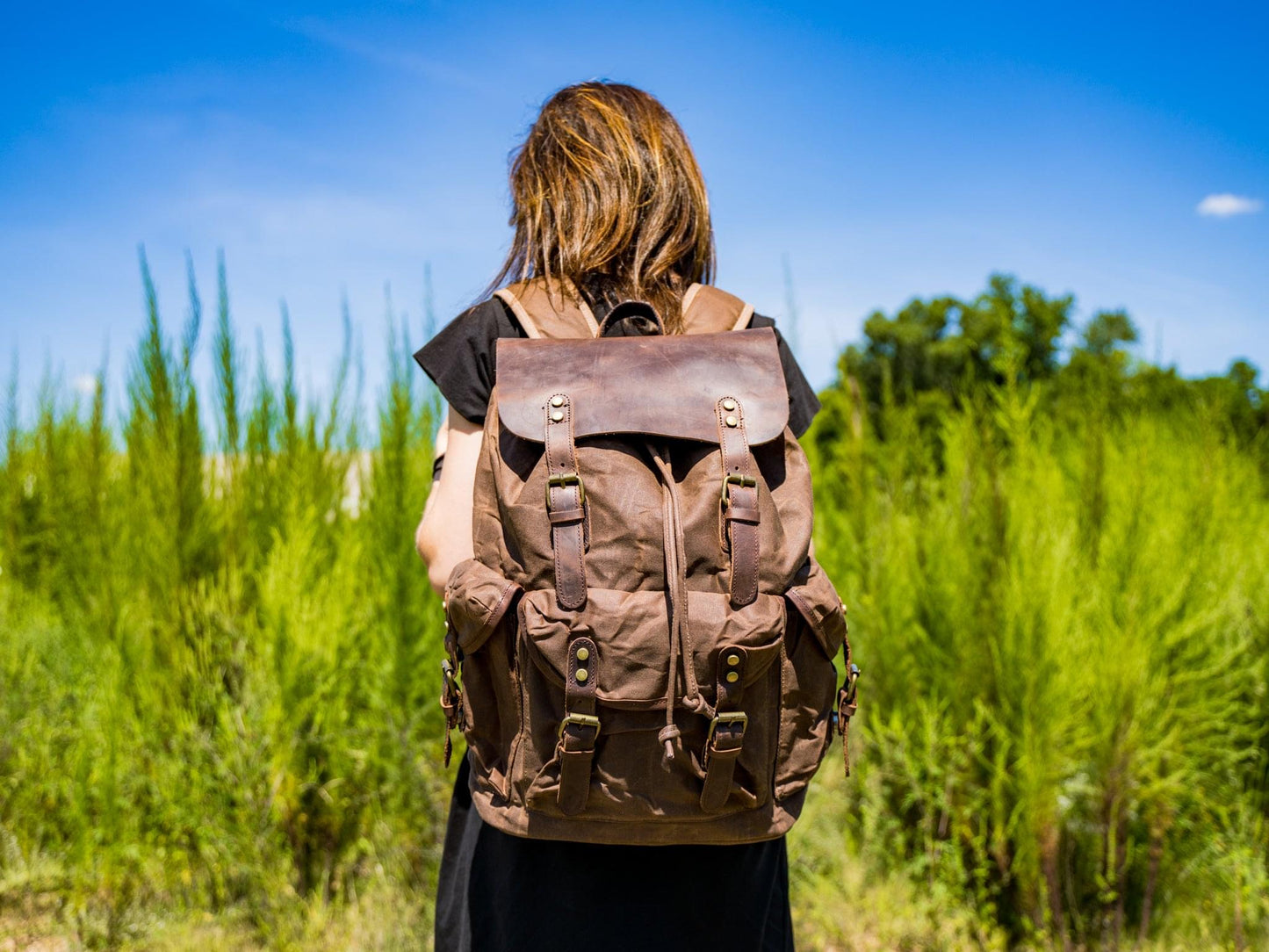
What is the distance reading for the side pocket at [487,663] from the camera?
3.95 feet

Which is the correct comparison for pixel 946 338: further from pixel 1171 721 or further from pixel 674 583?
pixel 674 583

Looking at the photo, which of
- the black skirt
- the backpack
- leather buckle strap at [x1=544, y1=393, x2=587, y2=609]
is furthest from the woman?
leather buckle strap at [x1=544, y1=393, x2=587, y2=609]

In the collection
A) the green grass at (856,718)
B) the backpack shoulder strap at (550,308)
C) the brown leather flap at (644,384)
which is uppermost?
the backpack shoulder strap at (550,308)

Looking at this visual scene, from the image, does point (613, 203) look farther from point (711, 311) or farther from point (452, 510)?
point (452, 510)

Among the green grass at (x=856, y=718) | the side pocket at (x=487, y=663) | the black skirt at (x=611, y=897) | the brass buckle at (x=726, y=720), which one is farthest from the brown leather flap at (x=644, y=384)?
the green grass at (x=856, y=718)

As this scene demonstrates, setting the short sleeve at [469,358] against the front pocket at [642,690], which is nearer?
the front pocket at [642,690]

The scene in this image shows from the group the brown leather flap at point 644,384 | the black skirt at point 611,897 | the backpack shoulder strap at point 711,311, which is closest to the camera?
the brown leather flap at point 644,384

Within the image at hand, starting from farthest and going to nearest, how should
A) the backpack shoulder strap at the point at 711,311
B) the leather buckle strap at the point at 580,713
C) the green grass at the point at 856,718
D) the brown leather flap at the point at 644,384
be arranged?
1. the green grass at the point at 856,718
2. the backpack shoulder strap at the point at 711,311
3. the brown leather flap at the point at 644,384
4. the leather buckle strap at the point at 580,713

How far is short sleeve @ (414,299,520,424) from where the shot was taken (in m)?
1.44

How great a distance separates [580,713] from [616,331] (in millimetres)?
625

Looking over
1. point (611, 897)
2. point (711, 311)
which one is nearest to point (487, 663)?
point (611, 897)

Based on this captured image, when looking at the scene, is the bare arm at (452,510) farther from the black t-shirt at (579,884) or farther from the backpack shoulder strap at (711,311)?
the backpack shoulder strap at (711,311)

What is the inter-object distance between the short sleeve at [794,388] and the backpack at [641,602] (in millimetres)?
237

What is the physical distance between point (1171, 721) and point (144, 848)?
12.9 feet
